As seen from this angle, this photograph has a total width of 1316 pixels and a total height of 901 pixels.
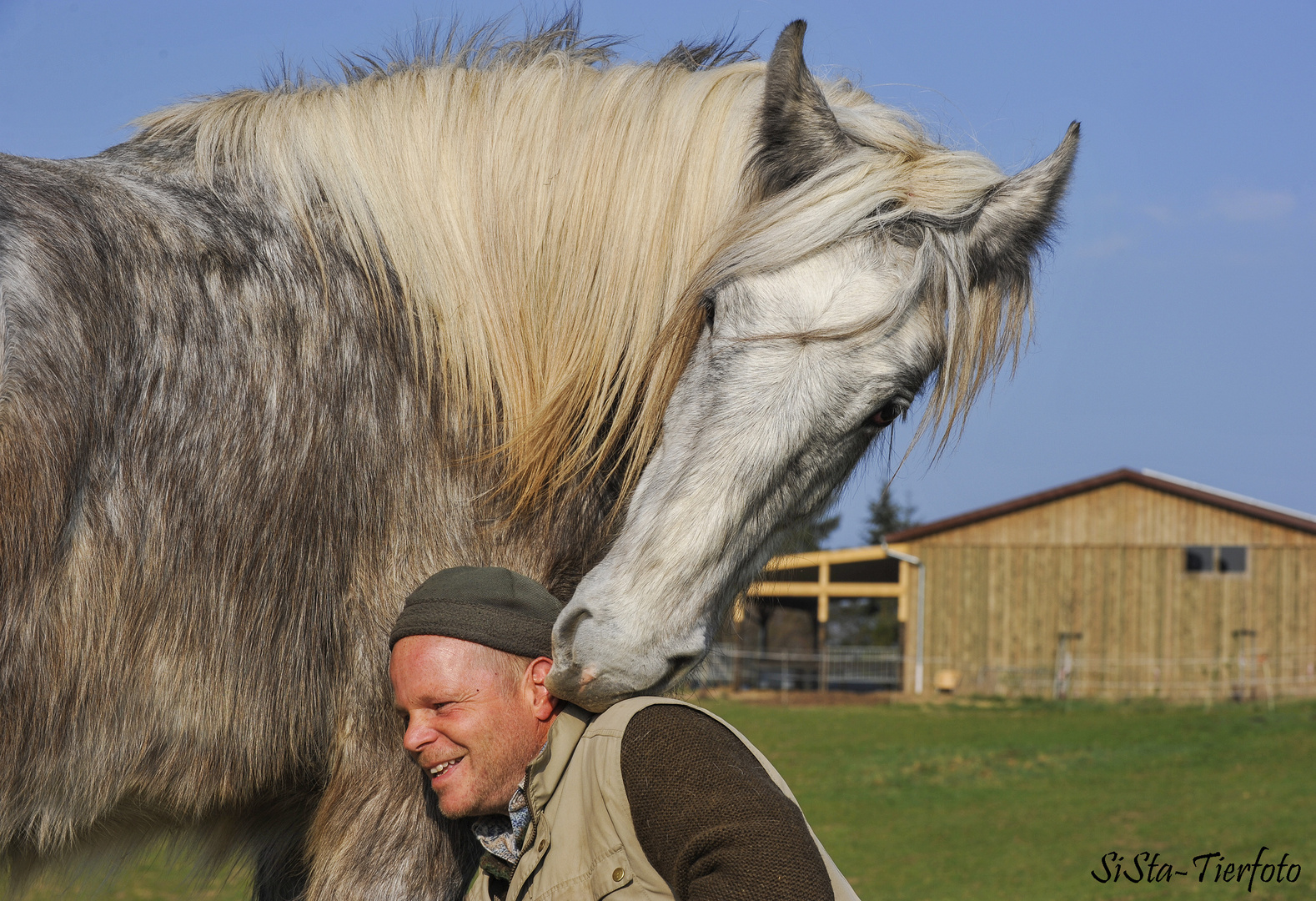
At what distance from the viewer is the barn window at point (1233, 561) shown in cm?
2458

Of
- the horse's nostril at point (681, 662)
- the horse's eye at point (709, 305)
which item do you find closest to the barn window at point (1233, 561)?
the horse's eye at point (709, 305)

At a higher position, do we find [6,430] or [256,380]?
[256,380]

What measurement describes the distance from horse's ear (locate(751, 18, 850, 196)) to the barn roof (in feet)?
81.3

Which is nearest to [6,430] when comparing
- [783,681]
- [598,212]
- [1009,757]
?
[598,212]

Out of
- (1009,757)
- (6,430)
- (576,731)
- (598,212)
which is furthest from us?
(1009,757)

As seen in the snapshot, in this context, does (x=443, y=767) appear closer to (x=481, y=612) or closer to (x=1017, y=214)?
(x=481, y=612)

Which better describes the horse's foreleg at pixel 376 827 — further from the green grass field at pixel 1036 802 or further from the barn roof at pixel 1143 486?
the barn roof at pixel 1143 486

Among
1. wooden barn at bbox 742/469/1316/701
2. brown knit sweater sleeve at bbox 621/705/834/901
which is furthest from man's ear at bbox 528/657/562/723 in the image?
wooden barn at bbox 742/469/1316/701

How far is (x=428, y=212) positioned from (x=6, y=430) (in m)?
0.90

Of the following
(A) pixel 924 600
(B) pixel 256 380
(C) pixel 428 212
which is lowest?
(A) pixel 924 600

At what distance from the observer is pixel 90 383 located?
64.1 inches

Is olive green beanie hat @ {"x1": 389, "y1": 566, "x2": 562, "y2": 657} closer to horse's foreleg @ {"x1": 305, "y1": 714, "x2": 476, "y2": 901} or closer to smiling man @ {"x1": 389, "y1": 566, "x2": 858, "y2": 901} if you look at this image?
smiling man @ {"x1": 389, "y1": 566, "x2": 858, "y2": 901}

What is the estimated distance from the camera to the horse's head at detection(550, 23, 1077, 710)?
172cm

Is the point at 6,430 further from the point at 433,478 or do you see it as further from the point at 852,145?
the point at 852,145
